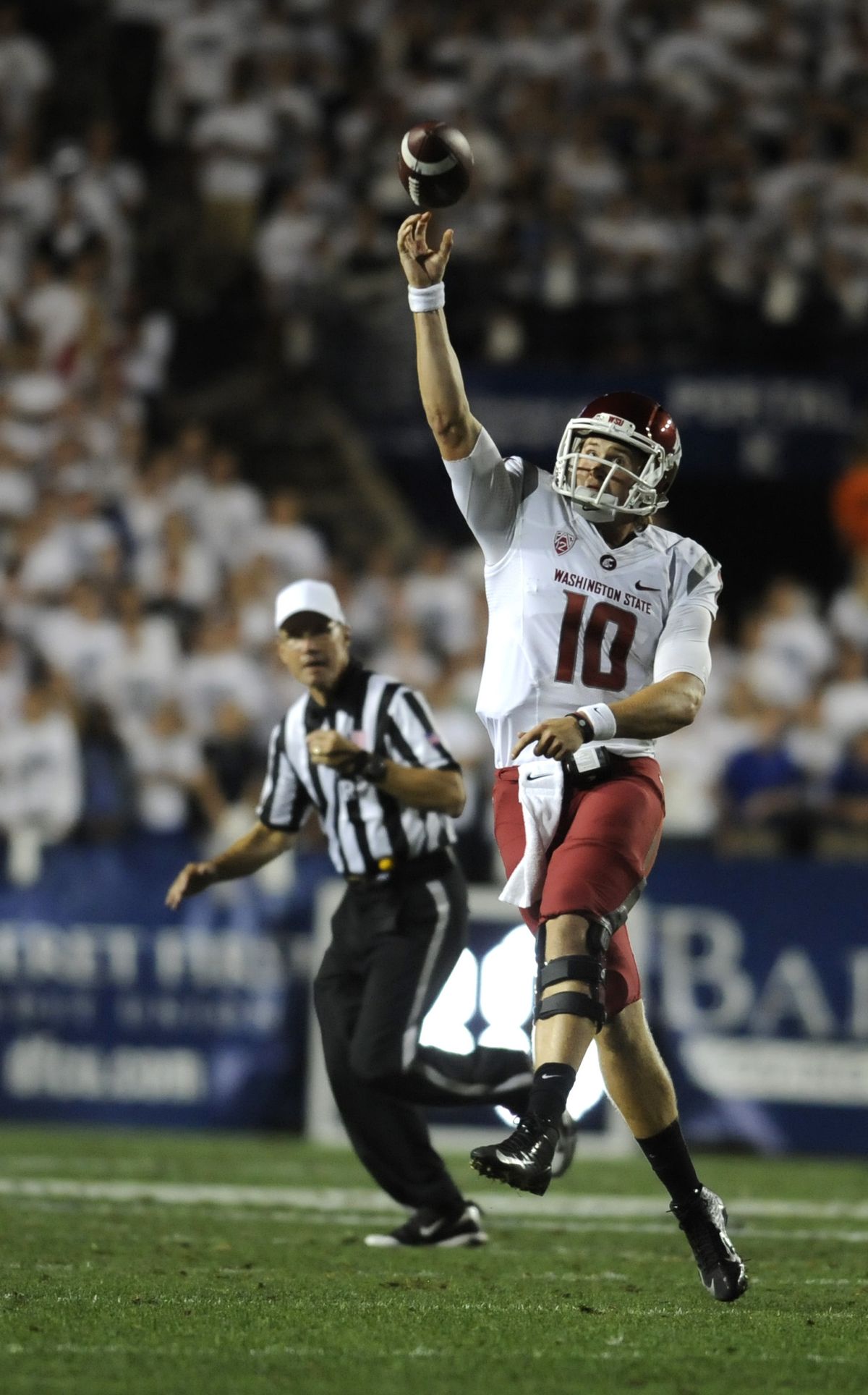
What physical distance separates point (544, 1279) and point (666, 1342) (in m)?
1.02

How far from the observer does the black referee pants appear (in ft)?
18.1

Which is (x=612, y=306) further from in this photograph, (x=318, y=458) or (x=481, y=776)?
(x=481, y=776)

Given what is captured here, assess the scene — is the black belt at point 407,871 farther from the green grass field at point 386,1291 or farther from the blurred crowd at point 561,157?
the blurred crowd at point 561,157

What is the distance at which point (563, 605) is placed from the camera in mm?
4527

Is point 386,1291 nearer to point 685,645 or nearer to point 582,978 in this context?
point 582,978

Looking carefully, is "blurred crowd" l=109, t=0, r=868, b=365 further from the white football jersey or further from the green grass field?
the white football jersey

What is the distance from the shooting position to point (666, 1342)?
3.83m

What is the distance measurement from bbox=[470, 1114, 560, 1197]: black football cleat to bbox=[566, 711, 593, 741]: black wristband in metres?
0.71

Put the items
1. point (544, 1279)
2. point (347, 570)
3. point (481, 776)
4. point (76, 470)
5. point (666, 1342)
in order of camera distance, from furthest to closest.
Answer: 1. point (347, 570)
2. point (76, 470)
3. point (481, 776)
4. point (544, 1279)
5. point (666, 1342)

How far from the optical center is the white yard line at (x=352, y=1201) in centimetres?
649

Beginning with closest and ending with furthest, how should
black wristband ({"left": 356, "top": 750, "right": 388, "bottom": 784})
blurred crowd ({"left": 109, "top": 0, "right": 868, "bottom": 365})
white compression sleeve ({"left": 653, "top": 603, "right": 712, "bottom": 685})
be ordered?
white compression sleeve ({"left": 653, "top": 603, "right": 712, "bottom": 685})
black wristband ({"left": 356, "top": 750, "right": 388, "bottom": 784})
blurred crowd ({"left": 109, "top": 0, "right": 868, "bottom": 365})

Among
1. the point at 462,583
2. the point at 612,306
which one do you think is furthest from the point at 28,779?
the point at 612,306

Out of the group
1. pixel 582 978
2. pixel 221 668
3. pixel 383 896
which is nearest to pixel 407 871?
pixel 383 896

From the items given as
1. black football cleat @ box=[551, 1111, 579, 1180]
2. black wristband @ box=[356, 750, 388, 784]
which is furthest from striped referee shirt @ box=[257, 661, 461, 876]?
black football cleat @ box=[551, 1111, 579, 1180]
